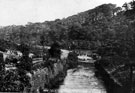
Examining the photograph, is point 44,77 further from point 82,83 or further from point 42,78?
point 82,83

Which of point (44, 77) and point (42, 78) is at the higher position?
point (42, 78)

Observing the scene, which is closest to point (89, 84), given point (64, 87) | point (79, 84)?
point (79, 84)

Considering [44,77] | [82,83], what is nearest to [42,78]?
[44,77]

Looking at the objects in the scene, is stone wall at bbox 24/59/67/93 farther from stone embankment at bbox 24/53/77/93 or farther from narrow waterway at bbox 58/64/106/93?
narrow waterway at bbox 58/64/106/93

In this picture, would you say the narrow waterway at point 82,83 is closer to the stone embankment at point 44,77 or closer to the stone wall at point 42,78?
the stone embankment at point 44,77

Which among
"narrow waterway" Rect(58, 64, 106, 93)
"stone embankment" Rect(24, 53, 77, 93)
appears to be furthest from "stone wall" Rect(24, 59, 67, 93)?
"narrow waterway" Rect(58, 64, 106, 93)

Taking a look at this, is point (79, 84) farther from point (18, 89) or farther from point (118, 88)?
point (18, 89)

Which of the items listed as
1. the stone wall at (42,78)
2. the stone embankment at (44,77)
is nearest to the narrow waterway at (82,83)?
the stone embankment at (44,77)

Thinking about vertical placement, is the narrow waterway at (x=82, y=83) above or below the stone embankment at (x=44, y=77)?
below
